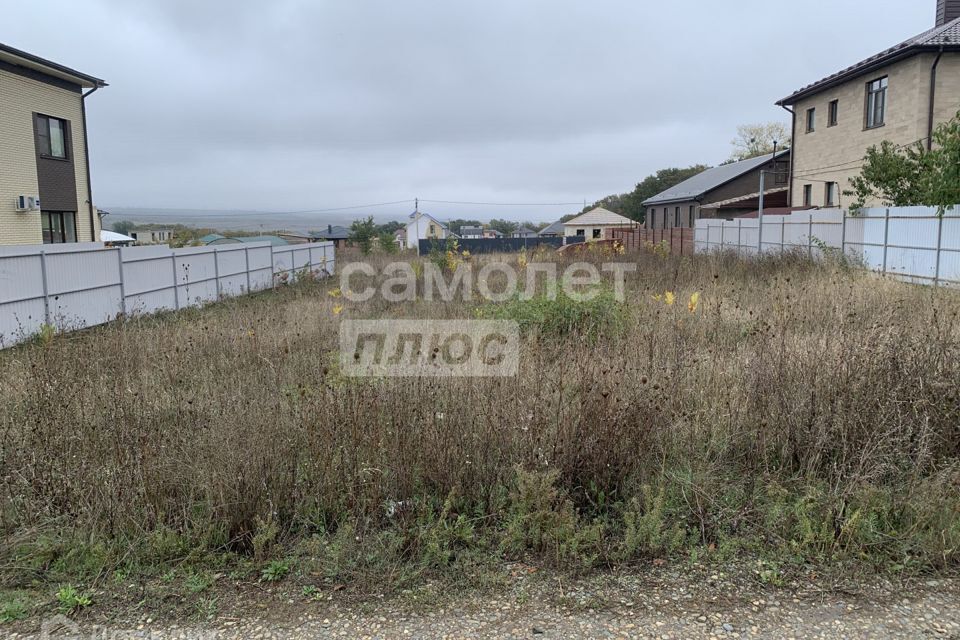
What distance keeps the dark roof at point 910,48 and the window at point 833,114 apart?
34.9 inches

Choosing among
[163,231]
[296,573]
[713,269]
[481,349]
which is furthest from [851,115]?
[163,231]

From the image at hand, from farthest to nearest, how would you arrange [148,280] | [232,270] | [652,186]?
1. [652,186]
2. [232,270]
3. [148,280]

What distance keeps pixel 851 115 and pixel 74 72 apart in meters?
27.1

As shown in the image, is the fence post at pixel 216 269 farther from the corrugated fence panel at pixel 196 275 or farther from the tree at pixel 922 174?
the tree at pixel 922 174

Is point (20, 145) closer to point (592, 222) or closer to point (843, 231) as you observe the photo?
point (843, 231)

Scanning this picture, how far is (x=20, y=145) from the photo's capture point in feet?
64.2

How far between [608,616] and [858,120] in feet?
83.6

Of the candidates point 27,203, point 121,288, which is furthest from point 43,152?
point 121,288

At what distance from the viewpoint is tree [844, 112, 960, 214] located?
12.5 m

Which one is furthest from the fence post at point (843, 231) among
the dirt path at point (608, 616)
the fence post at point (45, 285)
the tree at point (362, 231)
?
Result: the tree at point (362, 231)

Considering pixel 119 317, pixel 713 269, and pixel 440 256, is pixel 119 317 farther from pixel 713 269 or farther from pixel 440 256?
pixel 713 269

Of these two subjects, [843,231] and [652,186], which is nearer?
[843,231]

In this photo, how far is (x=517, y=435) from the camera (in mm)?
3631

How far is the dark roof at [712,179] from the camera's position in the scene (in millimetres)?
35406
